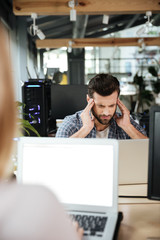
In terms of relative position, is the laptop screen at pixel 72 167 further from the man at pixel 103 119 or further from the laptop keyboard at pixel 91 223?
the man at pixel 103 119

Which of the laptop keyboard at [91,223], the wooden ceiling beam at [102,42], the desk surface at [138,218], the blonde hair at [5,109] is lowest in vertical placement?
the desk surface at [138,218]

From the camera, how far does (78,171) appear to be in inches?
43.1

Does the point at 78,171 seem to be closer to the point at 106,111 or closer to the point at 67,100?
the point at 106,111

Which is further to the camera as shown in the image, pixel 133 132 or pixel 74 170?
pixel 133 132

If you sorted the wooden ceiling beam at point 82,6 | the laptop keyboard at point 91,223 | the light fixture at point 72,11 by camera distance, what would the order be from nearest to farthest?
the laptop keyboard at point 91,223
the light fixture at point 72,11
the wooden ceiling beam at point 82,6

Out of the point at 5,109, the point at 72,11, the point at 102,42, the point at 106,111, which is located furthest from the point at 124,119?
the point at 102,42

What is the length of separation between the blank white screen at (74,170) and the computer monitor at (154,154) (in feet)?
0.53

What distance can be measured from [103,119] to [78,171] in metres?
1.31

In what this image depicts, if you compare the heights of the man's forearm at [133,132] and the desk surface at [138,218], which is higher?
the man's forearm at [133,132]

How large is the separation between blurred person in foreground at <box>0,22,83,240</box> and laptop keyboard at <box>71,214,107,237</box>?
0.54 m

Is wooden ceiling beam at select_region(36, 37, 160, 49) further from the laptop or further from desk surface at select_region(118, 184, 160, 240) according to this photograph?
the laptop

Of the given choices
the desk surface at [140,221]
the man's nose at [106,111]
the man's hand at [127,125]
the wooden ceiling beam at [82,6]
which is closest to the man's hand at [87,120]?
the man's nose at [106,111]

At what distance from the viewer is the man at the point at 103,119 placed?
7.71 ft

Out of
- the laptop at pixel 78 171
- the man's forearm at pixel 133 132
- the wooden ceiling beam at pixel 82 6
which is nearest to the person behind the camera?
the laptop at pixel 78 171
